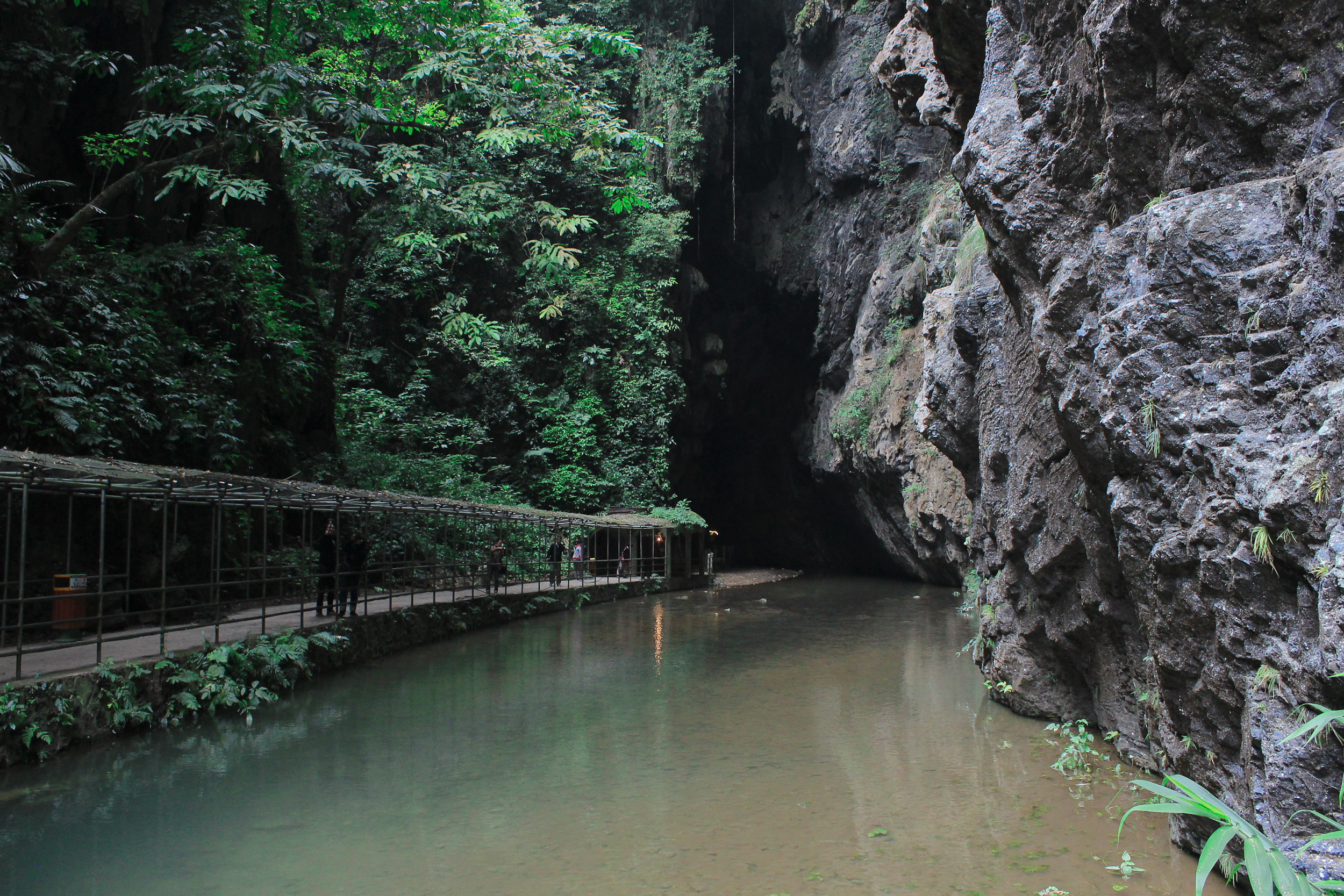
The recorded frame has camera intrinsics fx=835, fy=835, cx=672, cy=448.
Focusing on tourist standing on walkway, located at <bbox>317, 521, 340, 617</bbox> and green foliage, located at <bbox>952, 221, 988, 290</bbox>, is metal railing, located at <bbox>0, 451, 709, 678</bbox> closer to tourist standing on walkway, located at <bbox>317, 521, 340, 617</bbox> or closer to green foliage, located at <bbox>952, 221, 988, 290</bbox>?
tourist standing on walkway, located at <bbox>317, 521, 340, 617</bbox>

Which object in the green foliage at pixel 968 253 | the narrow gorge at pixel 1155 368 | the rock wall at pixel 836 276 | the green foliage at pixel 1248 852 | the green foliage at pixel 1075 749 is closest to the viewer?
the green foliage at pixel 1248 852

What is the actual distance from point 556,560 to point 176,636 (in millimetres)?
12546

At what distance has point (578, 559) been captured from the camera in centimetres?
2545

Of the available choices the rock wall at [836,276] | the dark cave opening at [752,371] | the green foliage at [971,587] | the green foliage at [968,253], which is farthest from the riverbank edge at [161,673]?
the dark cave opening at [752,371]

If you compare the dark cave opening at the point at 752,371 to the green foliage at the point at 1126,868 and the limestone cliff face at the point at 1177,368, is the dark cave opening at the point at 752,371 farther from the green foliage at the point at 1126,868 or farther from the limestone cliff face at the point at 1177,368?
the green foliage at the point at 1126,868

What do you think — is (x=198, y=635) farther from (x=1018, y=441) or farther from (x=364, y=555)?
(x=1018, y=441)

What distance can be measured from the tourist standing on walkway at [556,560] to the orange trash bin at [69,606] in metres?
12.9

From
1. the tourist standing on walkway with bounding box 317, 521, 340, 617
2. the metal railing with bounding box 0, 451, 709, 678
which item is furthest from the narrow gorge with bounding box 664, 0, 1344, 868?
the tourist standing on walkway with bounding box 317, 521, 340, 617

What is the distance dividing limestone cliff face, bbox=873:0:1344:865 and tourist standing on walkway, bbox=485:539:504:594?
12763mm

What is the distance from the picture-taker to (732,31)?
35000 mm

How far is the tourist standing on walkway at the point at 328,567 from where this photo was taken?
13578 mm

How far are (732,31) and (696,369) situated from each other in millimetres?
14248

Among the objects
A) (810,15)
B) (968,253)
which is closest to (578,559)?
(968,253)

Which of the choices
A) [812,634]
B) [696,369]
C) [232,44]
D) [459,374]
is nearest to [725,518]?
[696,369]
